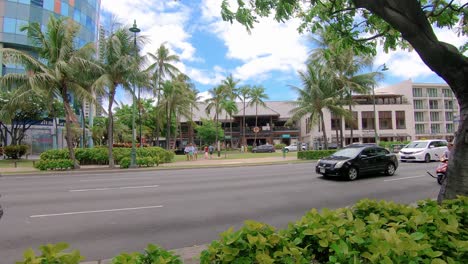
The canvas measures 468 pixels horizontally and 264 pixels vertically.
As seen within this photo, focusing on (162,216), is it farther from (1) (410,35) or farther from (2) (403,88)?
(2) (403,88)

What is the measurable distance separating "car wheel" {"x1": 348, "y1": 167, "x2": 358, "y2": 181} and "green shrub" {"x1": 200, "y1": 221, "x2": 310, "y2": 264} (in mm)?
11870

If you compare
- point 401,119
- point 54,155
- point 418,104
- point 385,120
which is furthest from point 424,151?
point 418,104

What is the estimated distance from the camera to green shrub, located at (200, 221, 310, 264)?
2.20 metres

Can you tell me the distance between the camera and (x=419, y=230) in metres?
2.73

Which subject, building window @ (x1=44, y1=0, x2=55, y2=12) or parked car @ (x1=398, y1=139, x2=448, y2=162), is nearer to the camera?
parked car @ (x1=398, y1=139, x2=448, y2=162)

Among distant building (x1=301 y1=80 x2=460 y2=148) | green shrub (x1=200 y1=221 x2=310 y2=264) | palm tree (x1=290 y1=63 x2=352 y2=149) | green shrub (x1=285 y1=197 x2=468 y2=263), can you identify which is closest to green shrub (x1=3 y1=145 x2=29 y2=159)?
palm tree (x1=290 y1=63 x2=352 y2=149)

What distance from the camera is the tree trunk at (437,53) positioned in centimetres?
438

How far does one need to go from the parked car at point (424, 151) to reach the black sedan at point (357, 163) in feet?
30.9

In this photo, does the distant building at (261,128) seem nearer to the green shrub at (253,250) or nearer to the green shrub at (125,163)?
the green shrub at (125,163)

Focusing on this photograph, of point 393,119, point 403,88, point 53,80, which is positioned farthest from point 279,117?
point 53,80

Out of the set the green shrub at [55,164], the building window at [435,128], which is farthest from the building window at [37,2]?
the building window at [435,128]

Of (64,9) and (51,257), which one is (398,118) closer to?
(64,9)

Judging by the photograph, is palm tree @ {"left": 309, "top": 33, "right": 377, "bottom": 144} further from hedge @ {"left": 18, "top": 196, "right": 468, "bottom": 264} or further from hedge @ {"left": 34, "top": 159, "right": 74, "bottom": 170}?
hedge @ {"left": 18, "top": 196, "right": 468, "bottom": 264}

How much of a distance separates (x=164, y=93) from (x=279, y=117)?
138ft
